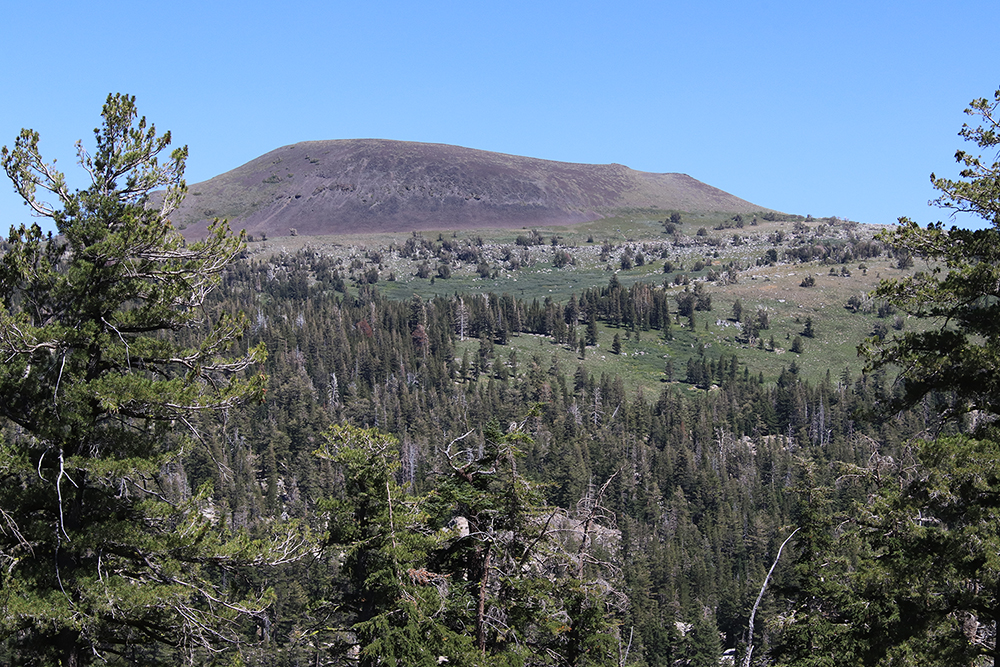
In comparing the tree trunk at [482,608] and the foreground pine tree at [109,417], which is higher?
the foreground pine tree at [109,417]

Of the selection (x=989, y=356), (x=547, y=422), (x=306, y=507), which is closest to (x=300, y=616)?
(x=306, y=507)

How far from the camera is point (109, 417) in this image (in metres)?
16.3

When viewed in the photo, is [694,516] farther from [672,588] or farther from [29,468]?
[29,468]

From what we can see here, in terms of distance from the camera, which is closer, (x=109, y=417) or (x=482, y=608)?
(x=109, y=417)

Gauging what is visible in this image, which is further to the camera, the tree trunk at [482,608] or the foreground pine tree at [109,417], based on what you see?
the tree trunk at [482,608]

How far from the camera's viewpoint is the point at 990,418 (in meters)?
18.0

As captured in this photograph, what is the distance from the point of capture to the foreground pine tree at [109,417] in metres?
15.3

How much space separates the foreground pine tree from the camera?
50.3ft

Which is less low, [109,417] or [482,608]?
[109,417]

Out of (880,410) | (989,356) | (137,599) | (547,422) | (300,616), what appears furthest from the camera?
(547,422)

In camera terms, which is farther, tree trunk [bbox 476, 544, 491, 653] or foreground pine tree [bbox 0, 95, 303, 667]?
tree trunk [bbox 476, 544, 491, 653]

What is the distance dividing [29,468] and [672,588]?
115m

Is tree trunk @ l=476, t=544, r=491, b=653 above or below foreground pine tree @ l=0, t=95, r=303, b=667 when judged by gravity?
below

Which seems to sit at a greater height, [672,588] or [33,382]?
[33,382]
